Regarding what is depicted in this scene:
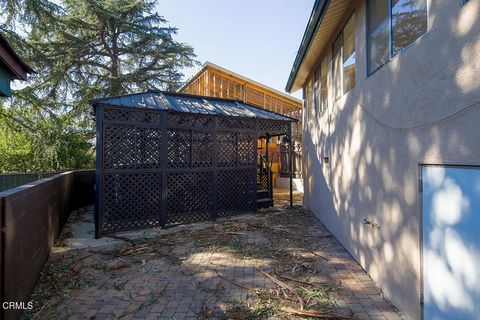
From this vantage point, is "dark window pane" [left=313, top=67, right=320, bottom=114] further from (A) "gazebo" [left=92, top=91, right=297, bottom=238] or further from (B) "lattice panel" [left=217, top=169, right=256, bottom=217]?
(B) "lattice panel" [left=217, top=169, right=256, bottom=217]

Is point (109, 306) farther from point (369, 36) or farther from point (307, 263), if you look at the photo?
point (369, 36)

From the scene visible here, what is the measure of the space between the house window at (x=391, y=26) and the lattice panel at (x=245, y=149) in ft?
14.8

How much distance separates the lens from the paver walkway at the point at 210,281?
113 inches

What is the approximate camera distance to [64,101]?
1346 centimetres

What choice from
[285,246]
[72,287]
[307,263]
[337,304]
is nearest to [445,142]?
[337,304]

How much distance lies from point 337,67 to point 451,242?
419 cm

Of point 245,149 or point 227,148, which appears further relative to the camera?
point 245,149

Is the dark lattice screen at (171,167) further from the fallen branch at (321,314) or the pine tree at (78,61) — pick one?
the pine tree at (78,61)

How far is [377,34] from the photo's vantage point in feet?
11.7

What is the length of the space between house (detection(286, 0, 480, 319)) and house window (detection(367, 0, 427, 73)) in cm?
1

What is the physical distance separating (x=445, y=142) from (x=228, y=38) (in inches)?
523

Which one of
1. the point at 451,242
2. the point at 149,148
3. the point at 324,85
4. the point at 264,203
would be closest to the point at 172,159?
the point at 149,148

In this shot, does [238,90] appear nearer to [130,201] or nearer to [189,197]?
[189,197]

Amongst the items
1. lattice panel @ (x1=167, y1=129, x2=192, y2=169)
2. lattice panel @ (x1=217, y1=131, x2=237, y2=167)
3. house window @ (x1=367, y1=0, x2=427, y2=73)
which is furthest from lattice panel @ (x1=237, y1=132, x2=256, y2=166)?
house window @ (x1=367, y1=0, x2=427, y2=73)
